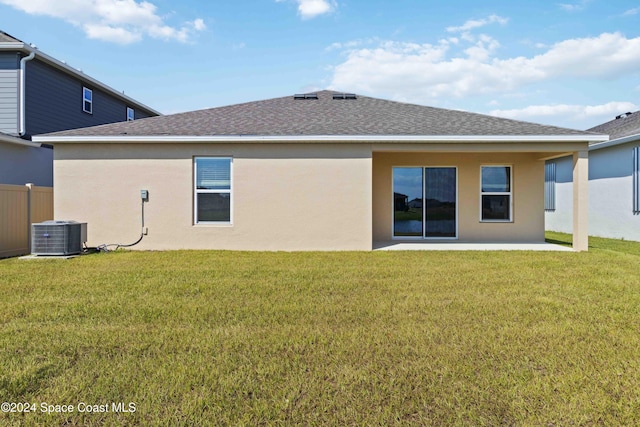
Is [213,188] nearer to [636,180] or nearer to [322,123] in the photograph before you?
[322,123]

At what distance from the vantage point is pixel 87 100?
16484mm

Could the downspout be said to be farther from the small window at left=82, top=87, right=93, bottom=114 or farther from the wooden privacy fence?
the wooden privacy fence

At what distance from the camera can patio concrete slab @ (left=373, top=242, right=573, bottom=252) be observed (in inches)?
394

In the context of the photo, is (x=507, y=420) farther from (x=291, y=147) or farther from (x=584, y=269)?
(x=291, y=147)

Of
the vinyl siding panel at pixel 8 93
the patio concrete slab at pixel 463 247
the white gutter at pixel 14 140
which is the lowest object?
the patio concrete slab at pixel 463 247

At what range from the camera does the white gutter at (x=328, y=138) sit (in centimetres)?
959

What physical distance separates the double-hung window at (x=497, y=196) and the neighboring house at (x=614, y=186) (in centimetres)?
515

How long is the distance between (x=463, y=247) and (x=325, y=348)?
7.71 meters

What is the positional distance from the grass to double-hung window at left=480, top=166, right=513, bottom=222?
5.27m

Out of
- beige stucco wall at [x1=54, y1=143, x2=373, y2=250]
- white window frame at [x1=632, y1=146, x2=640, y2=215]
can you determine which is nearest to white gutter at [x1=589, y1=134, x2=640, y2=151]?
white window frame at [x1=632, y1=146, x2=640, y2=215]

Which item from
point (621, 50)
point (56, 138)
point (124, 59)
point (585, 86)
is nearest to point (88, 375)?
point (56, 138)

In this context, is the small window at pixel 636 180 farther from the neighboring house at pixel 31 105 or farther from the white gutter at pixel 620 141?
the neighboring house at pixel 31 105

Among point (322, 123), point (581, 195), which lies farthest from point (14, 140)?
point (581, 195)

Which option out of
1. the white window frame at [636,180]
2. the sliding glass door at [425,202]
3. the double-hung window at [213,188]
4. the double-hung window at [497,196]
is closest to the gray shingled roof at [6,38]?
the double-hung window at [213,188]
